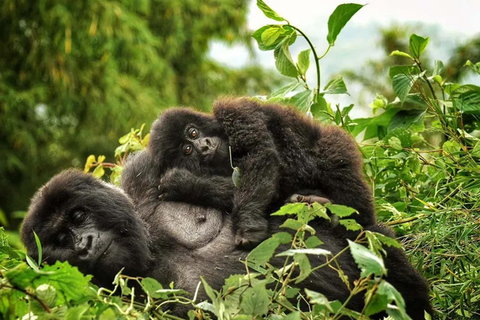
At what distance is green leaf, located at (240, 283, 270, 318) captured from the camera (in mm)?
1486

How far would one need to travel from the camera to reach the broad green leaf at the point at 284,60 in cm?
247

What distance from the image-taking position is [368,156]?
2.70 m

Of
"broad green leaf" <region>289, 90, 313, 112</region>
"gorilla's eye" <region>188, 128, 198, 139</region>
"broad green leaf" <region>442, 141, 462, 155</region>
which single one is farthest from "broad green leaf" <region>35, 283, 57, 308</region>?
"broad green leaf" <region>442, 141, 462, 155</region>

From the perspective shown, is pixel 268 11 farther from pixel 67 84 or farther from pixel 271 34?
pixel 67 84

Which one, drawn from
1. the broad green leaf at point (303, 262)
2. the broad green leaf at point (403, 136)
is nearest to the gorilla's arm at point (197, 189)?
the broad green leaf at point (403, 136)

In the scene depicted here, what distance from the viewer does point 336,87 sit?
2.63m

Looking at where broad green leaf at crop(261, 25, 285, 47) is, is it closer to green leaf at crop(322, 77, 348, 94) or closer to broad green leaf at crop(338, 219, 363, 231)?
green leaf at crop(322, 77, 348, 94)

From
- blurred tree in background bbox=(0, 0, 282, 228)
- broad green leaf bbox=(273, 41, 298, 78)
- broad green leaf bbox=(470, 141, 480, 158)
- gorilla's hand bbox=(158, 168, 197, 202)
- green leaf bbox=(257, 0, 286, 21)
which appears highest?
green leaf bbox=(257, 0, 286, 21)

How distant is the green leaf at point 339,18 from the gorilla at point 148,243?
709 mm

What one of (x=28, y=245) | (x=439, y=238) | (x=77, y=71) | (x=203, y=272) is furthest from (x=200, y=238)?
(x=77, y=71)

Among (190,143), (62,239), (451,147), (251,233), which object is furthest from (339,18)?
(62,239)

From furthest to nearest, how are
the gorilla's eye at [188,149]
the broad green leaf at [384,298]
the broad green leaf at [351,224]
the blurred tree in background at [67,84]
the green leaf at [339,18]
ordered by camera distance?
the blurred tree in background at [67,84] < the gorilla's eye at [188,149] < the green leaf at [339,18] < the broad green leaf at [351,224] < the broad green leaf at [384,298]

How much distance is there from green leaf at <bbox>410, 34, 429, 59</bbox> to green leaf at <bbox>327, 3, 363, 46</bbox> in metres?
0.31

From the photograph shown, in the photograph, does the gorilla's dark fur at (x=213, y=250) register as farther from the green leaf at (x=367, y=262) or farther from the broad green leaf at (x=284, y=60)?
the green leaf at (x=367, y=262)
